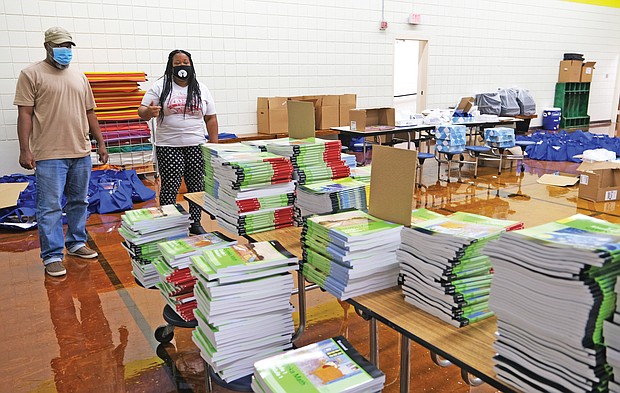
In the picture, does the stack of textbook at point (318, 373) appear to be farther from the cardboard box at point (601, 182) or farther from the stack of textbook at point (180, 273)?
the cardboard box at point (601, 182)

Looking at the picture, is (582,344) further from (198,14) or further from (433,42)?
(433,42)

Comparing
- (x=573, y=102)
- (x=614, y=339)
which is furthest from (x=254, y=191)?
(x=573, y=102)

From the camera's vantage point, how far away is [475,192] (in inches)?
245

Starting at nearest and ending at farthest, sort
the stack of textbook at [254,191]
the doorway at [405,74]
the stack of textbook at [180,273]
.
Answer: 1. the stack of textbook at [180,273]
2. the stack of textbook at [254,191]
3. the doorway at [405,74]

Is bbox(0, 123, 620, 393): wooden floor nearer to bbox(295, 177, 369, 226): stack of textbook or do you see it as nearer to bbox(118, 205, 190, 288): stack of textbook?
bbox(118, 205, 190, 288): stack of textbook

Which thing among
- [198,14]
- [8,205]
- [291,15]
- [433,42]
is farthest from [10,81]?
[433,42]

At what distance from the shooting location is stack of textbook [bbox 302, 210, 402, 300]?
1.62 metres

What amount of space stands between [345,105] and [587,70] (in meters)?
7.93

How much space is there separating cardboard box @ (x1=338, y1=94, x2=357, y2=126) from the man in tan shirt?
5.36m

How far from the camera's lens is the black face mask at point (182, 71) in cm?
365

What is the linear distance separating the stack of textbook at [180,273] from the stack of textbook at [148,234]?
0.97 ft

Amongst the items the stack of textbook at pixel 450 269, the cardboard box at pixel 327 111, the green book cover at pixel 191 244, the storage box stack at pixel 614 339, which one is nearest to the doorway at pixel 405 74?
the cardboard box at pixel 327 111

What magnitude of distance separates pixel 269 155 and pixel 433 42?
875cm

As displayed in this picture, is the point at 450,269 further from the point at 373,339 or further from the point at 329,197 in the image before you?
the point at 329,197
